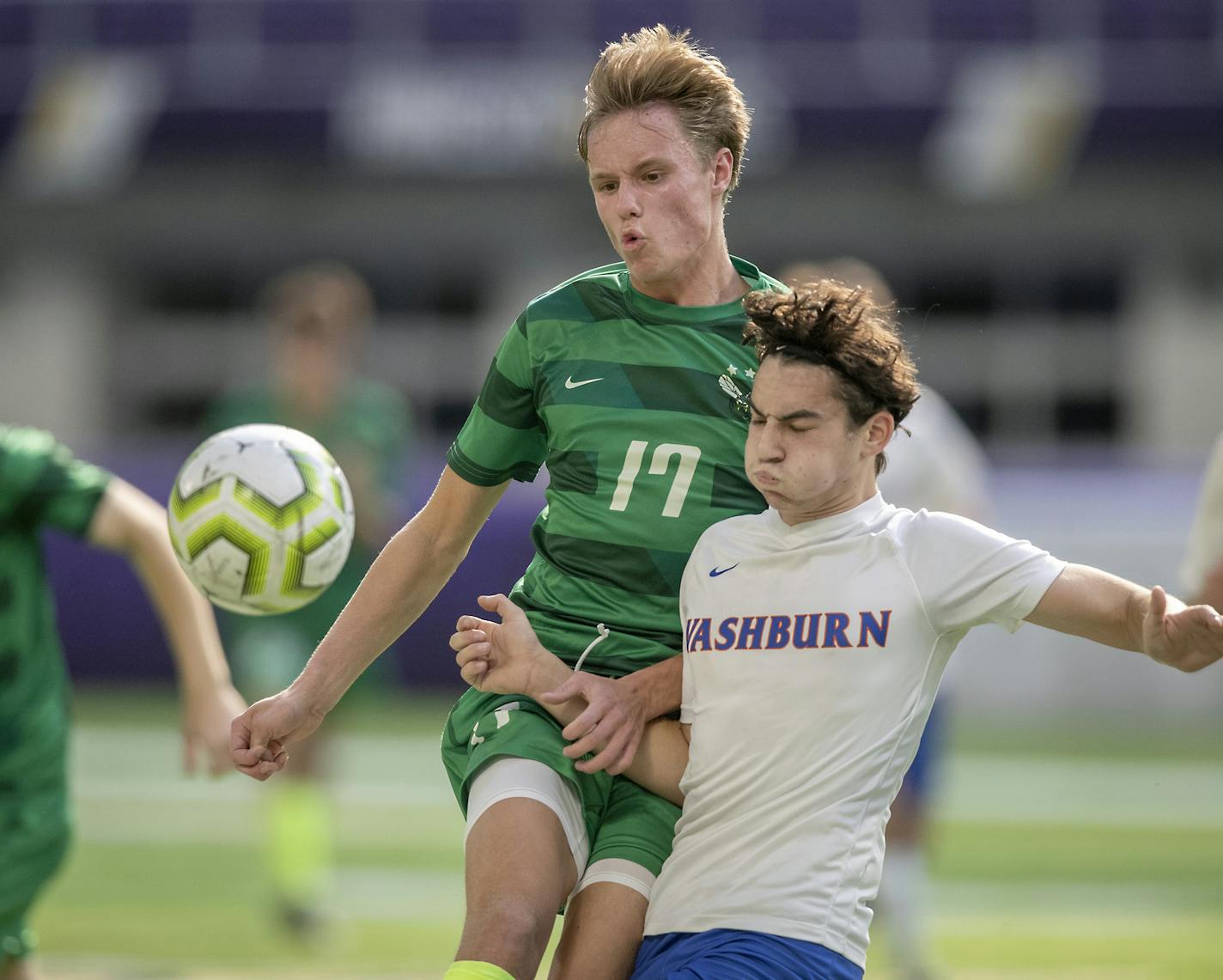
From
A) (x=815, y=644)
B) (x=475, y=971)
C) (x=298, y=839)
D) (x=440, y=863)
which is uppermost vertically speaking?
(x=815, y=644)

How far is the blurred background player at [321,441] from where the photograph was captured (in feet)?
26.8

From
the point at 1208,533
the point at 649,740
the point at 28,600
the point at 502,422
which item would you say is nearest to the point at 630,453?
the point at 502,422

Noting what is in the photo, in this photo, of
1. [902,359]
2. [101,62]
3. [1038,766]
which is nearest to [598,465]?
[902,359]

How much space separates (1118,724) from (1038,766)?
2.53 metres

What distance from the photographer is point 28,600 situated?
4.71 metres

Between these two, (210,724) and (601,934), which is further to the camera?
(210,724)

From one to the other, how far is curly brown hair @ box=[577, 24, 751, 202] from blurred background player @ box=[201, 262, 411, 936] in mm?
4955

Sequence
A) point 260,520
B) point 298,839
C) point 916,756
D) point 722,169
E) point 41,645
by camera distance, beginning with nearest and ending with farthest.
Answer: point 722,169, point 260,520, point 41,645, point 916,756, point 298,839

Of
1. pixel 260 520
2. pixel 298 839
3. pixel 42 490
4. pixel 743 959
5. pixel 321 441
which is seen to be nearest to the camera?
pixel 743 959

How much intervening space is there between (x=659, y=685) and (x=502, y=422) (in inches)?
25.3

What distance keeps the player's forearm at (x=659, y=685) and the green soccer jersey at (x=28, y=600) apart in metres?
1.82

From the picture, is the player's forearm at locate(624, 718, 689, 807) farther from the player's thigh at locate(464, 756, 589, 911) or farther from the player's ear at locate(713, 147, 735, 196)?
the player's ear at locate(713, 147, 735, 196)

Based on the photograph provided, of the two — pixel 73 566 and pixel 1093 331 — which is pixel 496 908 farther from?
pixel 1093 331

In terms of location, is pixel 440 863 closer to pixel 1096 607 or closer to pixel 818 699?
pixel 818 699
